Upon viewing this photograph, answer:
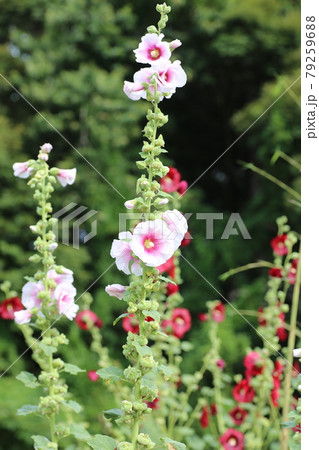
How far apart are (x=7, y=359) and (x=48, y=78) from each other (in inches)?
140

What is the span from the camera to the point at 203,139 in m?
9.57

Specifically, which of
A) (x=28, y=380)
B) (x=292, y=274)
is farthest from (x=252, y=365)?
(x=28, y=380)

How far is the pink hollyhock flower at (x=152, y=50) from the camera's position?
1201 mm

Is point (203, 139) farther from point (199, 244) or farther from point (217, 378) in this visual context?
point (217, 378)

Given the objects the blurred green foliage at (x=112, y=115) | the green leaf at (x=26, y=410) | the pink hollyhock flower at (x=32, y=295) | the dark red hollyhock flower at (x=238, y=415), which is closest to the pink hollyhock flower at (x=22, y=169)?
the pink hollyhock flower at (x=32, y=295)

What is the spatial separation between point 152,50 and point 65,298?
25.4 inches

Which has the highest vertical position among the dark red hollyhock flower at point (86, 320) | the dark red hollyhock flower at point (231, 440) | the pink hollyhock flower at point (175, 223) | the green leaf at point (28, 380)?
the pink hollyhock flower at point (175, 223)

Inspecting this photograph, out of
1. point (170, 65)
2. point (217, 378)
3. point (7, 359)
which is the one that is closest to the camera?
point (170, 65)

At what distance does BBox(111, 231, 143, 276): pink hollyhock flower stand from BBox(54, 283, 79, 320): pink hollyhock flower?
30cm

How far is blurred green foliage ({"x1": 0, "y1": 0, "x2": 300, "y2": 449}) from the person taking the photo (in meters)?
6.25

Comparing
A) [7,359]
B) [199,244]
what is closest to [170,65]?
[7,359]

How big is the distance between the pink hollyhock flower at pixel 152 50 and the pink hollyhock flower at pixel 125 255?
38cm

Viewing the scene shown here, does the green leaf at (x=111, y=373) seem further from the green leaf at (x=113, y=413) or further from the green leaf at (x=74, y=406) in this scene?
the green leaf at (x=74, y=406)
